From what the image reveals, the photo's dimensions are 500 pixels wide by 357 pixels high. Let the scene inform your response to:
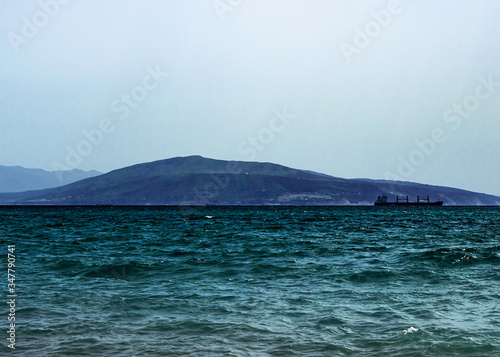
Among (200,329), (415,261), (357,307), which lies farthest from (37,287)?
(415,261)

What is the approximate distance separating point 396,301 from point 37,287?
43.6 ft

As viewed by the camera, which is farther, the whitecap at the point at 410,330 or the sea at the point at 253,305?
the whitecap at the point at 410,330

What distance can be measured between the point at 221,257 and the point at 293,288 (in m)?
11.7

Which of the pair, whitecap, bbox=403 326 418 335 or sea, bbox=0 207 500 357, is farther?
whitecap, bbox=403 326 418 335

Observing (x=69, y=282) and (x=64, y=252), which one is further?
(x=64, y=252)

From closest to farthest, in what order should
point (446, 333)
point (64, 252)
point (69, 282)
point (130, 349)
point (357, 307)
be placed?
point (130, 349) → point (446, 333) → point (357, 307) → point (69, 282) → point (64, 252)

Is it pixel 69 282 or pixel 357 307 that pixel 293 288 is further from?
pixel 69 282

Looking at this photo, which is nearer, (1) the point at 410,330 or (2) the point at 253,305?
(1) the point at 410,330

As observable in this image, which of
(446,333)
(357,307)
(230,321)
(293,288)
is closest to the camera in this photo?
(446,333)

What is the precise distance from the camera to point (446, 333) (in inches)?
577

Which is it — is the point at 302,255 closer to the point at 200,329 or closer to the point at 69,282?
the point at 69,282

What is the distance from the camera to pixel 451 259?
30.1 metres

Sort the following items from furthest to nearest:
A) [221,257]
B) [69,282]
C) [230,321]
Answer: [221,257], [69,282], [230,321]

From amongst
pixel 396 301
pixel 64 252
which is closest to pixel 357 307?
pixel 396 301
